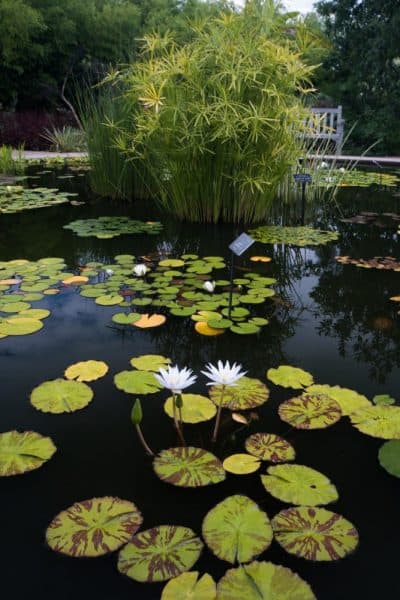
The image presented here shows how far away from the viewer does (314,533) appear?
89 centimetres

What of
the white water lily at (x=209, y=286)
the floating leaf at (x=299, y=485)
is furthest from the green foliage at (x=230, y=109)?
the floating leaf at (x=299, y=485)

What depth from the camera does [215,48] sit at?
3051 millimetres

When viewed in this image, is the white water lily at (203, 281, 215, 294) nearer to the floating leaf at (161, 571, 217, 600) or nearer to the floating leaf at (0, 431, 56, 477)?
the floating leaf at (0, 431, 56, 477)

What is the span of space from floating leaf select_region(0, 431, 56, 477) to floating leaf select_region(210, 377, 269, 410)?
17.8 inches

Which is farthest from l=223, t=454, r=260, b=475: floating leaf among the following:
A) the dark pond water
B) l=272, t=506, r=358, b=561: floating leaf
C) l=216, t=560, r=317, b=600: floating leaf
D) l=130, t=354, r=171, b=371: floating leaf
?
l=130, t=354, r=171, b=371: floating leaf

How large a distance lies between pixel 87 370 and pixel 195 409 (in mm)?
383

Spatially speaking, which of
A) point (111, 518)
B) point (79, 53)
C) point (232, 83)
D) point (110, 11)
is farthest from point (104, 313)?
point (110, 11)

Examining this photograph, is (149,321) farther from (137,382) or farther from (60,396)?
(60,396)

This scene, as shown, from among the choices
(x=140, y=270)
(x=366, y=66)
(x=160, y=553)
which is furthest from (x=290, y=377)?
(x=366, y=66)

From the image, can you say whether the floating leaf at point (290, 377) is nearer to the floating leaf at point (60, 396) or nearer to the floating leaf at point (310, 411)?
the floating leaf at point (310, 411)

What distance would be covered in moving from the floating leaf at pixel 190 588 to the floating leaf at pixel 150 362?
29.2 inches

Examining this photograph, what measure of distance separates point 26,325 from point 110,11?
14208 millimetres

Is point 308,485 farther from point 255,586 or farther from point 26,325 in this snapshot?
point 26,325

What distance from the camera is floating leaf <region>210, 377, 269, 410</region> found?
4.29 feet
